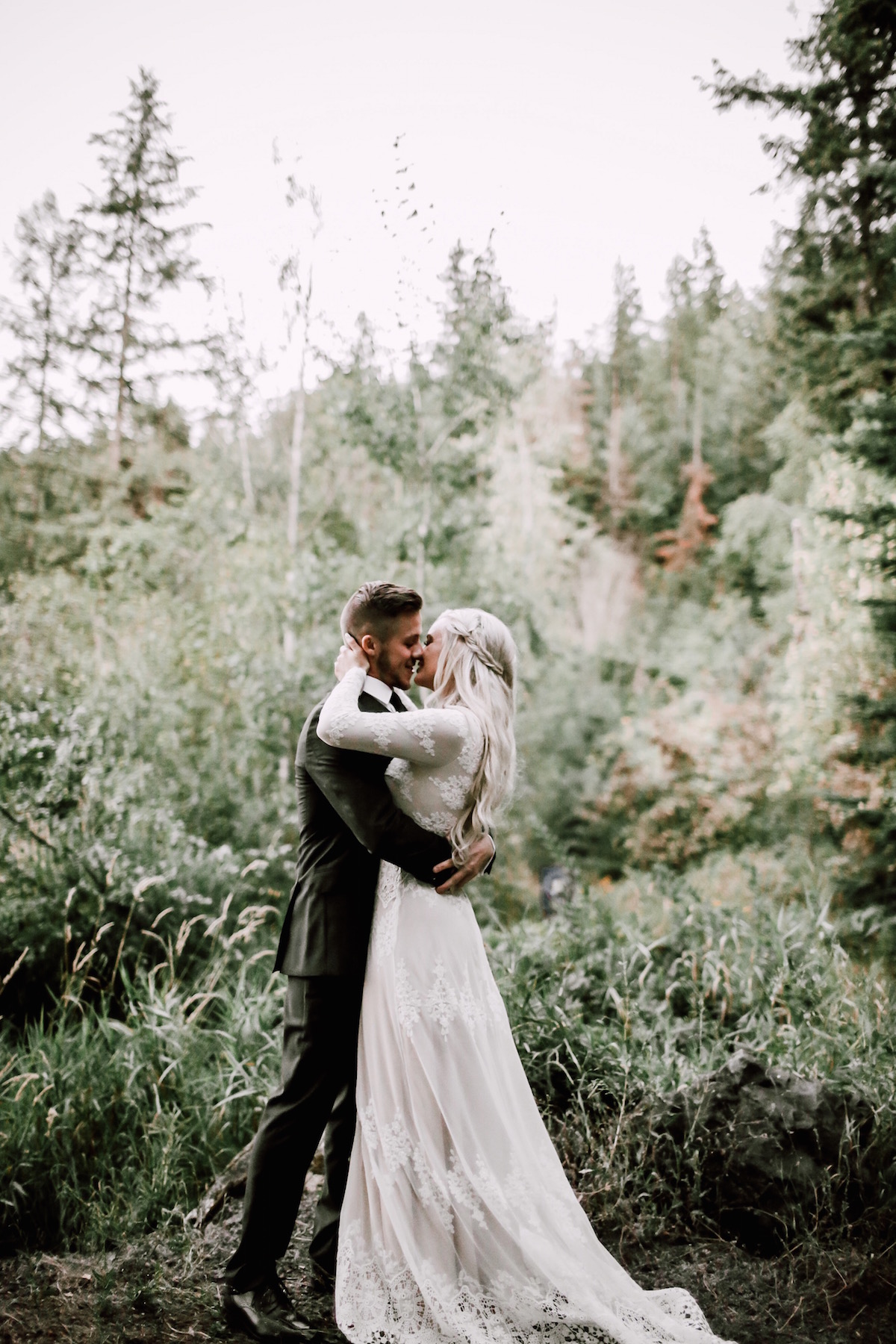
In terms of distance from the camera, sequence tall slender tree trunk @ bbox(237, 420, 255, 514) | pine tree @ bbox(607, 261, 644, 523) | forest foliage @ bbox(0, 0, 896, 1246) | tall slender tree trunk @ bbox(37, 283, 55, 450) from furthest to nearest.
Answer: pine tree @ bbox(607, 261, 644, 523), tall slender tree trunk @ bbox(37, 283, 55, 450), tall slender tree trunk @ bbox(237, 420, 255, 514), forest foliage @ bbox(0, 0, 896, 1246)

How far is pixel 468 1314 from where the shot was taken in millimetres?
2303

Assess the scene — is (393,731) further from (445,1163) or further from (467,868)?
(445,1163)

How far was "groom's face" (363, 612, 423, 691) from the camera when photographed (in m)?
2.70

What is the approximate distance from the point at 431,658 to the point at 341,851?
24.6 inches

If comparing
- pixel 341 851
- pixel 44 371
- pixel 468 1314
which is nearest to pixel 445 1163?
pixel 468 1314

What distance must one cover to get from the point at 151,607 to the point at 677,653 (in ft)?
27.7

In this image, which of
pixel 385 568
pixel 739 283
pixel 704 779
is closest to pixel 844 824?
pixel 704 779

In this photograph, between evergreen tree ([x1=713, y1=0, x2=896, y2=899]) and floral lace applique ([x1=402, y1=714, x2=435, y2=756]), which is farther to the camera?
evergreen tree ([x1=713, y1=0, x2=896, y2=899])

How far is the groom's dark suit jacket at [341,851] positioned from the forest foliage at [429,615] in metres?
0.58

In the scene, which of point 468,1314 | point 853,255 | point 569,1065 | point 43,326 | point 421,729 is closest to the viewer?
point 468,1314

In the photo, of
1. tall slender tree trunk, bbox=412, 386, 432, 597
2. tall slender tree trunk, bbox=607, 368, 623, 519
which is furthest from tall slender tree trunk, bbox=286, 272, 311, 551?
tall slender tree trunk, bbox=607, 368, 623, 519

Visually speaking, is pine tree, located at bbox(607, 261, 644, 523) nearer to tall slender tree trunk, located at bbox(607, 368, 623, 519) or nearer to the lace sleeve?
tall slender tree trunk, located at bbox(607, 368, 623, 519)

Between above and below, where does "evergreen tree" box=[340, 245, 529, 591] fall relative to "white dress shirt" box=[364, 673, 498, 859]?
above

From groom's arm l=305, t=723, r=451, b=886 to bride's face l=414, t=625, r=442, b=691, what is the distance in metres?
0.39
